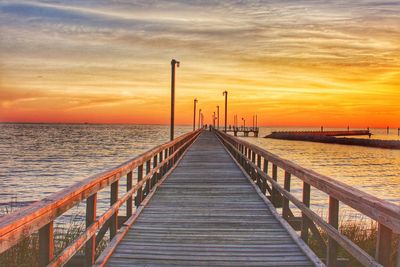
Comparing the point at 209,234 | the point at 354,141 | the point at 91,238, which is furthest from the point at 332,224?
the point at 354,141

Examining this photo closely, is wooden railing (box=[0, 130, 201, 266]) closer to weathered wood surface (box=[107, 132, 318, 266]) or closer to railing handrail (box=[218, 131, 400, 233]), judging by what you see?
weathered wood surface (box=[107, 132, 318, 266])

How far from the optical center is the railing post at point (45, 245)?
10.9 feet

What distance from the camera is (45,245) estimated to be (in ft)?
11.0

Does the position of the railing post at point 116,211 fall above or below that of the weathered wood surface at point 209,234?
above

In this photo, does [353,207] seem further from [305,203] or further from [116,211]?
[116,211]

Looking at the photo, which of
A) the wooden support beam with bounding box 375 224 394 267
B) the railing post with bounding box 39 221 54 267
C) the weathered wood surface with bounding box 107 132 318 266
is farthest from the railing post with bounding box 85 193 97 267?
the wooden support beam with bounding box 375 224 394 267

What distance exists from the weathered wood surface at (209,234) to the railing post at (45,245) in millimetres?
1616

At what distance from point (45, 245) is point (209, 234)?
3285 millimetres

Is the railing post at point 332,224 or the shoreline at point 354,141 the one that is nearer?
the railing post at point 332,224

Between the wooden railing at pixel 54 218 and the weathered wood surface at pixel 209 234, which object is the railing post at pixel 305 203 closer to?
the weathered wood surface at pixel 209 234

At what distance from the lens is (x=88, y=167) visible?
123ft

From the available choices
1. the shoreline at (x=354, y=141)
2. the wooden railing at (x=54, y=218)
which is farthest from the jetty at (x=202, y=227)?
the shoreline at (x=354, y=141)

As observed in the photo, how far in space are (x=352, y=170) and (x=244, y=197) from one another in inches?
1138

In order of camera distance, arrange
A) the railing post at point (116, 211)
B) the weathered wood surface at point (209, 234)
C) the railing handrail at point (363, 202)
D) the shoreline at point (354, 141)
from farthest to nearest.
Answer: the shoreline at point (354, 141), the railing post at point (116, 211), the weathered wood surface at point (209, 234), the railing handrail at point (363, 202)
